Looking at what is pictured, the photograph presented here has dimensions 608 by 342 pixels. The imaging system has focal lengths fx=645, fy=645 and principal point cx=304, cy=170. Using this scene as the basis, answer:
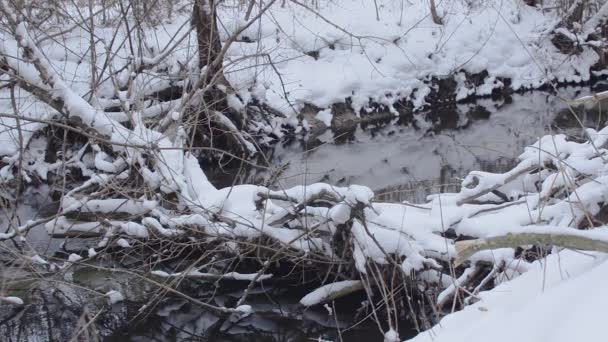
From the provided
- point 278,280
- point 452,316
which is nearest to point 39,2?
point 278,280

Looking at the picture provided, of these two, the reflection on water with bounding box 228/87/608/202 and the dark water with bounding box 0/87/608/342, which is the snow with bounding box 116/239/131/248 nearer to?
the dark water with bounding box 0/87/608/342

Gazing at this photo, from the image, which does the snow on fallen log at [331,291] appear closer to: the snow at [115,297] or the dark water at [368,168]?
the dark water at [368,168]

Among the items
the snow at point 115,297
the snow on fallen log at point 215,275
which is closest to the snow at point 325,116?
the snow on fallen log at point 215,275

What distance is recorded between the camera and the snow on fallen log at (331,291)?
5.13m

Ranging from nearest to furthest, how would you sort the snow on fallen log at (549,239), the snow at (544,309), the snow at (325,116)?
1. the snow at (544,309)
2. the snow on fallen log at (549,239)
3. the snow at (325,116)

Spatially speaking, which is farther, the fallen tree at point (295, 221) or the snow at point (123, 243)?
the snow at point (123, 243)

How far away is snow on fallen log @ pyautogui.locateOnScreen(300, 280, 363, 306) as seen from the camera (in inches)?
202

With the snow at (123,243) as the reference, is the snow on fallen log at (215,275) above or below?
below

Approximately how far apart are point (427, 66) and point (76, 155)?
7.65m

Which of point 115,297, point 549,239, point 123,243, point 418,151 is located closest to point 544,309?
point 549,239

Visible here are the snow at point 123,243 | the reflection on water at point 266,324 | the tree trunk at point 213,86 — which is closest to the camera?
the reflection on water at point 266,324

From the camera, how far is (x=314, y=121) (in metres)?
11.6

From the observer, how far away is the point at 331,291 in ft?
16.8

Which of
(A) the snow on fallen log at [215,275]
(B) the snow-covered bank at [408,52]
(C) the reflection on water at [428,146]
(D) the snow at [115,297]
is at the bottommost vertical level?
(C) the reflection on water at [428,146]
